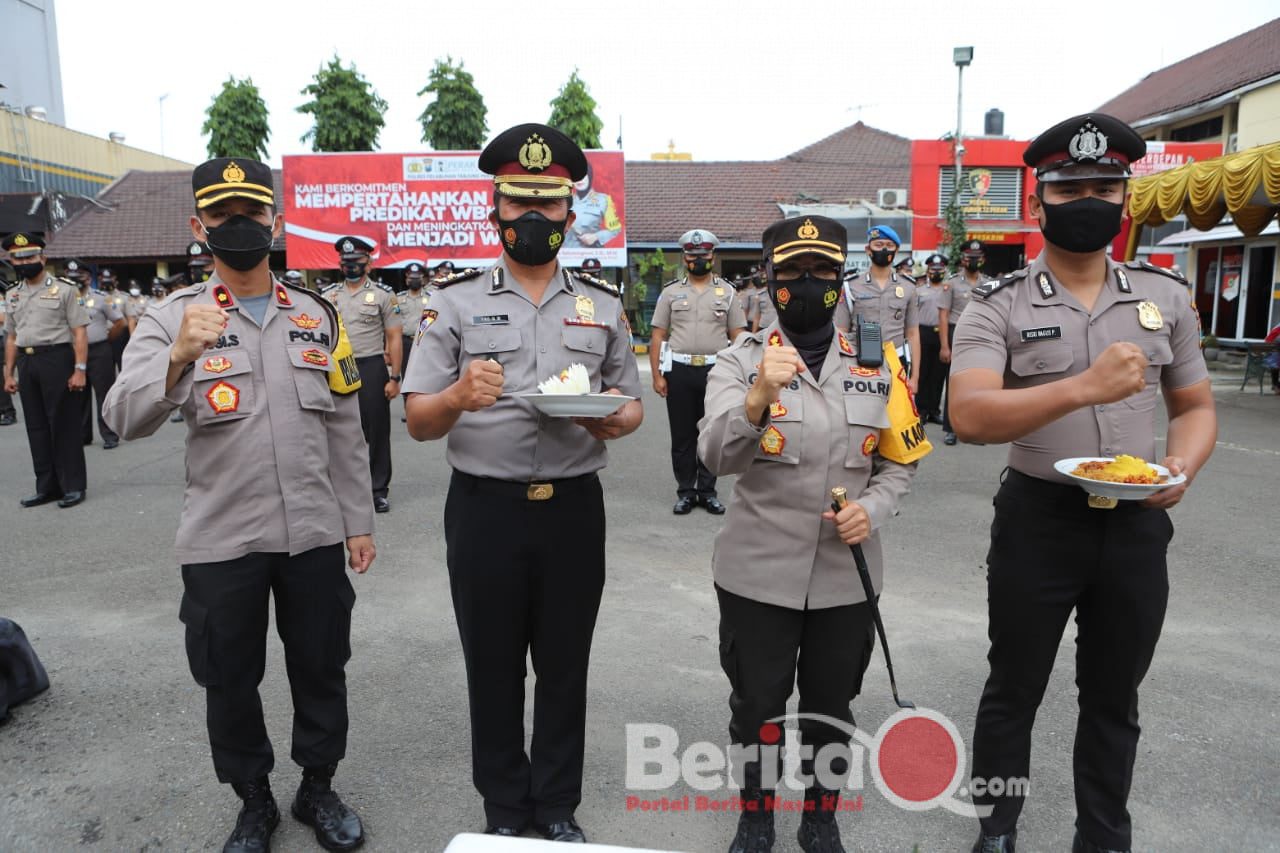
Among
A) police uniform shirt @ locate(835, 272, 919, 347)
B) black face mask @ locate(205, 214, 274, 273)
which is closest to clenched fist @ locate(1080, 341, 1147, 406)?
black face mask @ locate(205, 214, 274, 273)

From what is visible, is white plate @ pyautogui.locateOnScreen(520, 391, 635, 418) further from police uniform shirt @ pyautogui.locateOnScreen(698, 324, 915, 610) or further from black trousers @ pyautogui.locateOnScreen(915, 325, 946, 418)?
black trousers @ pyautogui.locateOnScreen(915, 325, 946, 418)

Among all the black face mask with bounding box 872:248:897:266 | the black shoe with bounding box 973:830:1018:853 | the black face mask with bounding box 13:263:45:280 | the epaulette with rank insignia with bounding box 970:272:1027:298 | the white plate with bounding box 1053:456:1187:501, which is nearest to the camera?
the white plate with bounding box 1053:456:1187:501

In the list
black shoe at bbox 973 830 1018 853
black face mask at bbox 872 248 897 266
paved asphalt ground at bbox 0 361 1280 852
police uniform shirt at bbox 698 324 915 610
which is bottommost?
paved asphalt ground at bbox 0 361 1280 852

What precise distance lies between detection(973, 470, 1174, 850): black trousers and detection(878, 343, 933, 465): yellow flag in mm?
345

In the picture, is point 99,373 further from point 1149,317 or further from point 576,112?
point 576,112

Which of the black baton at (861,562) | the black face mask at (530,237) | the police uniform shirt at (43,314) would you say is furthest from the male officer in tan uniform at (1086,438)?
the police uniform shirt at (43,314)

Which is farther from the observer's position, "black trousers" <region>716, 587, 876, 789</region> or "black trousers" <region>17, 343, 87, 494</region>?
"black trousers" <region>17, 343, 87, 494</region>

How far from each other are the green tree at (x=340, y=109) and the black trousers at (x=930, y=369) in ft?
62.0

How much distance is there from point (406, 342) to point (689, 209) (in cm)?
1354

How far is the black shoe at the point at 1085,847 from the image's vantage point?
2.61 meters

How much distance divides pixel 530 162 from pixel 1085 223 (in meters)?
1.66

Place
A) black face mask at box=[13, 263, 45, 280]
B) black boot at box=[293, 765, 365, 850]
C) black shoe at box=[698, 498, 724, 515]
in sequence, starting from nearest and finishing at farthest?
black boot at box=[293, 765, 365, 850]
black shoe at box=[698, 498, 724, 515]
black face mask at box=[13, 263, 45, 280]

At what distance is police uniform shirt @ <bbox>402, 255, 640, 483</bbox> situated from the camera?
2.68m

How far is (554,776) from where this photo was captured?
288cm
